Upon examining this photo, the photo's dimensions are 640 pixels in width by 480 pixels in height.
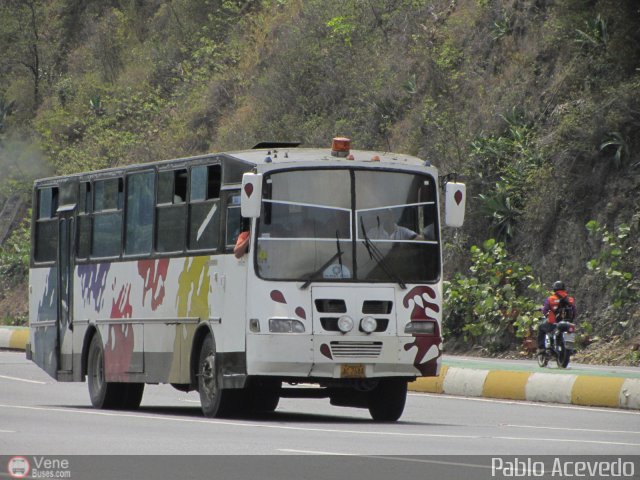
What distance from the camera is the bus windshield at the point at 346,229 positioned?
17.6 m

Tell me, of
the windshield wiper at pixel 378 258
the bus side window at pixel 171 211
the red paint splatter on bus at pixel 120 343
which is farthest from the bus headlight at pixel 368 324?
the red paint splatter on bus at pixel 120 343

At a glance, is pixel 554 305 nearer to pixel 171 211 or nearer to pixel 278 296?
pixel 171 211

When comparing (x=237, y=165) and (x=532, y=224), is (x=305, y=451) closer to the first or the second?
(x=237, y=165)

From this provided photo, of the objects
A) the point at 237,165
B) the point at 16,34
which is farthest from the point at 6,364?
the point at 16,34

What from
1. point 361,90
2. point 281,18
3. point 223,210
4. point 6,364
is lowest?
point 6,364

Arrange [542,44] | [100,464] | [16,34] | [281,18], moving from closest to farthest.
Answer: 1. [100,464]
2. [542,44]
3. [281,18]
4. [16,34]

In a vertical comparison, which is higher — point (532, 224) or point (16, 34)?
point (16, 34)

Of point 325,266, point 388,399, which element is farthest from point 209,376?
point 388,399

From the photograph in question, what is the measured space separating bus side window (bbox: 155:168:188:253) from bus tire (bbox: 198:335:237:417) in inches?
59.8

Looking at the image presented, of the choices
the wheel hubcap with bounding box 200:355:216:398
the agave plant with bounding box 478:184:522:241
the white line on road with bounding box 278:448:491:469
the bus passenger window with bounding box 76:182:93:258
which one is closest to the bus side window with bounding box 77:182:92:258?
the bus passenger window with bounding box 76:182:93:258

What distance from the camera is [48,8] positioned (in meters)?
72.1

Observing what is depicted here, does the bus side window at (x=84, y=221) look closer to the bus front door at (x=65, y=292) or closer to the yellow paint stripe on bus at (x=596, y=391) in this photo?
the bus front door at (x=65, y=292)

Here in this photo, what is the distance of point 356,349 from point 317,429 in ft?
4.92

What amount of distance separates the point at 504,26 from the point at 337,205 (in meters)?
23.5
